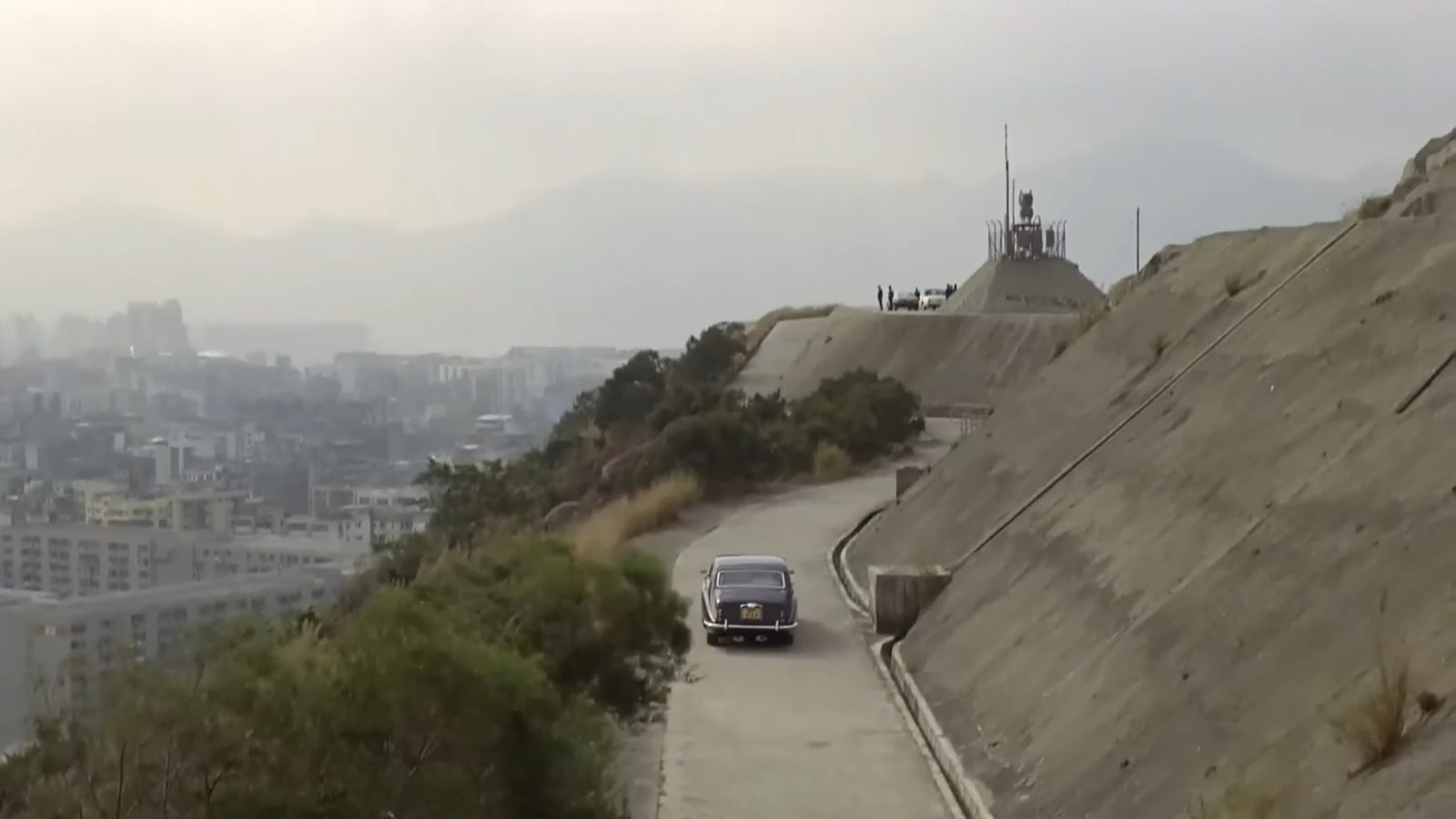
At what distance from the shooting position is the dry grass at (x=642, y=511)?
3072cm

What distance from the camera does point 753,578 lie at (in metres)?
22.2

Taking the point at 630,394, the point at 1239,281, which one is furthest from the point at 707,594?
the point at 630,394

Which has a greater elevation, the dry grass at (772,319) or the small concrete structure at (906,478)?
the dry grass at (772,319)

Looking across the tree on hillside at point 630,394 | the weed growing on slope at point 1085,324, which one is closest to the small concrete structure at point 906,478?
the weed growing on slope at point 1085,324

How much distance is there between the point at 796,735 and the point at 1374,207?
10.5m

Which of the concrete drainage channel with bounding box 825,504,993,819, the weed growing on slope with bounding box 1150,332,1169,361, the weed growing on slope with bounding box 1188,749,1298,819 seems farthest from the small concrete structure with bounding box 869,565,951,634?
the weed growing on slope with bounding box 1188,749,1298,819

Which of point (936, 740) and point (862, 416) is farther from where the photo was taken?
point (862, 416)

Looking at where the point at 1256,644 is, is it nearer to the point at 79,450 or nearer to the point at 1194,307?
the point at 1194,307

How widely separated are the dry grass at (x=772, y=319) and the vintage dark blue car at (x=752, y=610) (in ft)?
183

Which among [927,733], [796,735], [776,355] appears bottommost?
[796,735]

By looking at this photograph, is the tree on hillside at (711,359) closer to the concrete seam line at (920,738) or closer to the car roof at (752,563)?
the car roof at (752,563)

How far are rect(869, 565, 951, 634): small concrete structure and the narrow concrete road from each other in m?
0.55

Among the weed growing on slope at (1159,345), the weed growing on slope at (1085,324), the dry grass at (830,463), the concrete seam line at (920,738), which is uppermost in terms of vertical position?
the weed growing on slope at (1085,324)

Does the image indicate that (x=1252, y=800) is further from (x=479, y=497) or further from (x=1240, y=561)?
(x=479, y=497)
